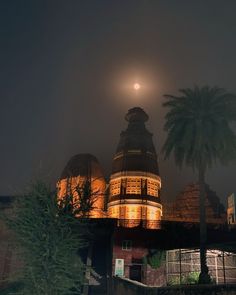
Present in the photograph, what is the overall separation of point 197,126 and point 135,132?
41238mm

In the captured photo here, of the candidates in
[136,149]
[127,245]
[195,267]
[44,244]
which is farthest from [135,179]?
[44,244]

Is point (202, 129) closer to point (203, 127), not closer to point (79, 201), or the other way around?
point (203, 127)

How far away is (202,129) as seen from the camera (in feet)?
110

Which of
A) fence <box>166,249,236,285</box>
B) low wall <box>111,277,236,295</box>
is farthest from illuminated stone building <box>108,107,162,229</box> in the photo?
low wall <box>111,277,236,295</box>

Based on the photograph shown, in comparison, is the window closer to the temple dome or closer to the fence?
the fence

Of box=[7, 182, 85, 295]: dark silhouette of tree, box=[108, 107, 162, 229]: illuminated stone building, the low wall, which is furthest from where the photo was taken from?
box=[108, 107, 162, 229]: illuminated stone building

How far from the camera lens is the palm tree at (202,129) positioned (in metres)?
33.3

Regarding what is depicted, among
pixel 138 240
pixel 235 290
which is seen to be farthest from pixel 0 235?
pixel 235 290

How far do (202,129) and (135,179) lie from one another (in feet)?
121

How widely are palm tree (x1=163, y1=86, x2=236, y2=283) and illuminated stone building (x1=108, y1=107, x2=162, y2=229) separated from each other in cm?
3124

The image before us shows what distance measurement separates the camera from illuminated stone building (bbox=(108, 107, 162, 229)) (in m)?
66.5

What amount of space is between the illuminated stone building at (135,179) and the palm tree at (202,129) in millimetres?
31242

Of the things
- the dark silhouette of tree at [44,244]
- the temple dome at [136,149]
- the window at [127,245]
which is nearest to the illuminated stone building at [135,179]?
the temple dome at [136,149]

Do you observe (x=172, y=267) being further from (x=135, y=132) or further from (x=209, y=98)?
(x=135, y=132)
